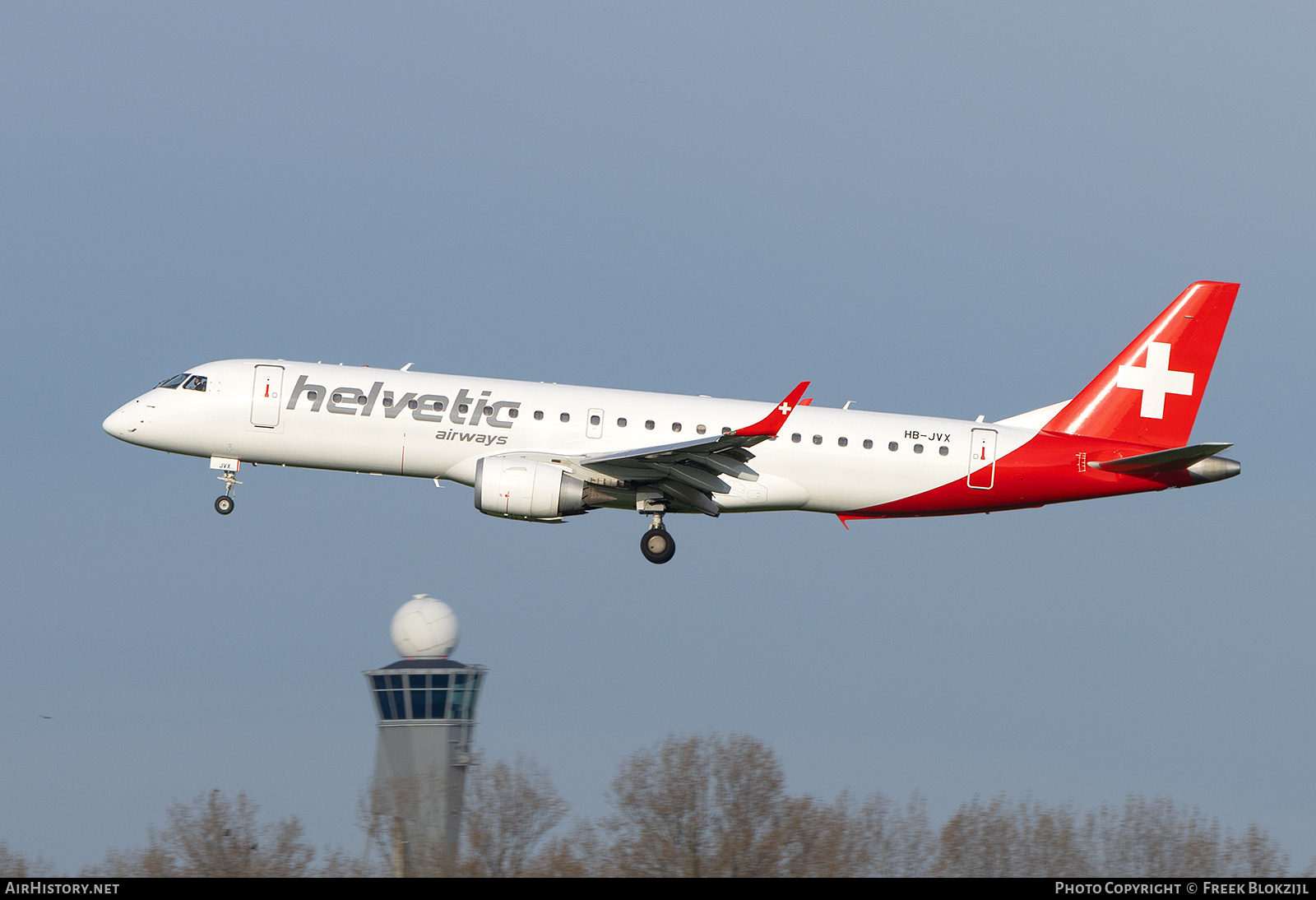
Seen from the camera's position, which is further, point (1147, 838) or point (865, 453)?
point (1147, 838)

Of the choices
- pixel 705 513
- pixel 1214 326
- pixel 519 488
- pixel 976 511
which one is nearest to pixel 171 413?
pixel 519 488

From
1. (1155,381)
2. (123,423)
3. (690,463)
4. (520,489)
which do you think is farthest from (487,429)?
(1155,381)

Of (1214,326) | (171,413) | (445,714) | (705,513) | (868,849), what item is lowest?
(868,849)

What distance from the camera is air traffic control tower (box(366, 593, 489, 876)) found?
208 ft

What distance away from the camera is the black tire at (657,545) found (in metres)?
36.8

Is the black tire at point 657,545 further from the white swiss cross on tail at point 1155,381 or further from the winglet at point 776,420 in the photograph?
the white swiss cross on tail at point 1155,381

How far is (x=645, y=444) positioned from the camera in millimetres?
36188

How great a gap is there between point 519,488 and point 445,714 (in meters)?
34.2

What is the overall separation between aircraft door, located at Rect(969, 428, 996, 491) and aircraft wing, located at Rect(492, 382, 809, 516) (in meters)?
5.33

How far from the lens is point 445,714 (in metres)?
66.7

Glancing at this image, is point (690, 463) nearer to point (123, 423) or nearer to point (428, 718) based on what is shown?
point (123, 423)

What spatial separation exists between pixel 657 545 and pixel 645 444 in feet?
8.24

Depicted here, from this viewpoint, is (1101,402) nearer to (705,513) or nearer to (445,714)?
(705,513)
